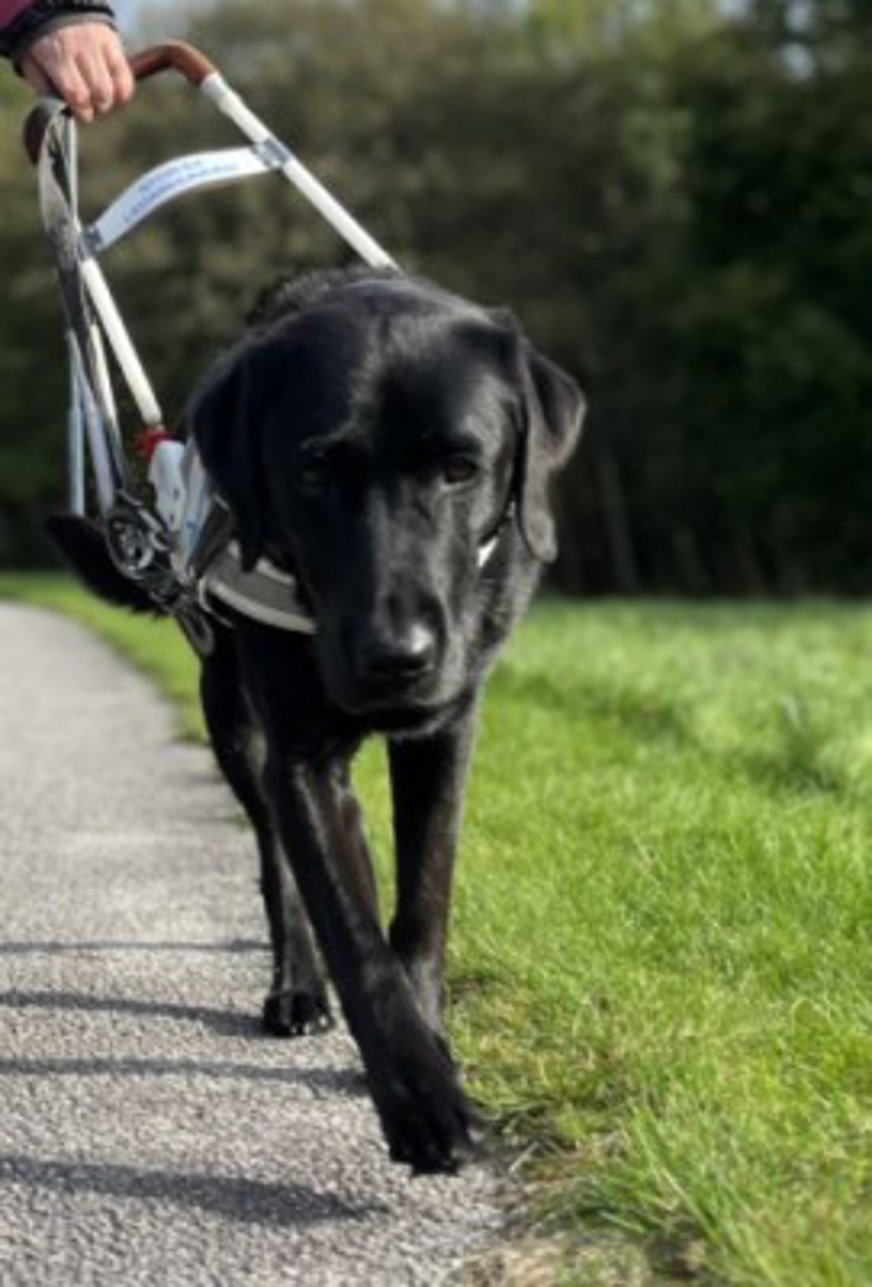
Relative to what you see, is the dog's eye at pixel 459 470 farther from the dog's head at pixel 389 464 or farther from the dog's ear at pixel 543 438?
the dog's ear at pixel 543 438

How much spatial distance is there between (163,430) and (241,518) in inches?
37.1

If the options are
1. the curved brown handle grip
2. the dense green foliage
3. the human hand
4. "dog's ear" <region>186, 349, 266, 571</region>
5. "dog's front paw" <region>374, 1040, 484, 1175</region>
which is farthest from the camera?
the dense green foliage

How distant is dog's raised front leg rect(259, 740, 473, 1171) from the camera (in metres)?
2.72

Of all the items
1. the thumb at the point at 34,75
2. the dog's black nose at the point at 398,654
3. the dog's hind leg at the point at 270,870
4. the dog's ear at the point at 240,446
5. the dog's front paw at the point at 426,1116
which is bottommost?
the dog's hind leg at the point at 270,870

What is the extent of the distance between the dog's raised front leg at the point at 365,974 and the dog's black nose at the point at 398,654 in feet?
0.94

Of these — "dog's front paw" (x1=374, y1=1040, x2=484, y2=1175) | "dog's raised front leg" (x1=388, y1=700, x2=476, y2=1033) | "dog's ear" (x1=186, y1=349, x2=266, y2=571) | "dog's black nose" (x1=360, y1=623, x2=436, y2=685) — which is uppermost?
"dog's ear" (x1=186, y1=349, x2=266, y2=571)

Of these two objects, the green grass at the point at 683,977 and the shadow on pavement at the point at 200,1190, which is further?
the shadow on pavement at the point at 200,1190

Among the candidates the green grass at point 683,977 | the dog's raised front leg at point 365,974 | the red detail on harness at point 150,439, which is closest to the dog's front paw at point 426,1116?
the dog's raised front leg at point 365,974

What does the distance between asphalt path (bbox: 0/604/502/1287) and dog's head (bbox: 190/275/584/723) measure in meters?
0.70

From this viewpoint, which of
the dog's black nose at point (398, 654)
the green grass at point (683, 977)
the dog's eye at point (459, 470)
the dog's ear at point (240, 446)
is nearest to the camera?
the green grass at point (683, 977)

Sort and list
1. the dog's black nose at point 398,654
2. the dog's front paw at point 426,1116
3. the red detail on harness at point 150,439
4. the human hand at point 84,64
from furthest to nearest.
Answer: the red detail on harness at point 150,439
the human hand at point 84,64
the dog's black nose at point 398,654
the dog's front paw at point 426,1116

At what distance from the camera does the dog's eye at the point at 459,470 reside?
320 centimetres

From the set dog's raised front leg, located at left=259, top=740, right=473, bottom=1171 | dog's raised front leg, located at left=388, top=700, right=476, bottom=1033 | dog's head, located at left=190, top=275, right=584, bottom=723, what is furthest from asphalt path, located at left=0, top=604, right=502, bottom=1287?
dog's head, located at left=190, top=275, right=584, bottom=723

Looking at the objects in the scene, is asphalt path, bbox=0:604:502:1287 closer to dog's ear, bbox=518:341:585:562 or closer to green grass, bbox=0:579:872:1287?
green grass, bbox=0:579:872:1287
